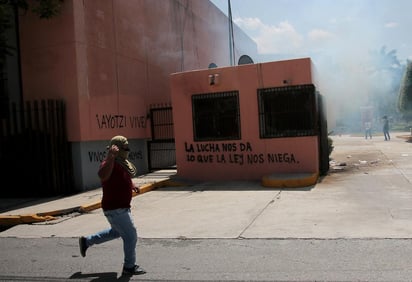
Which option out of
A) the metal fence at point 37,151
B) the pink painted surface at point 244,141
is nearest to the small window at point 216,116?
the pink painted surface at point 244,141

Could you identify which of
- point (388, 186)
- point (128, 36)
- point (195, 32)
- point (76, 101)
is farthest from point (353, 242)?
point (195, 32)

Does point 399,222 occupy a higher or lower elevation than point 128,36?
lower

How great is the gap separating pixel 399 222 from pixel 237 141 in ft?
21.3

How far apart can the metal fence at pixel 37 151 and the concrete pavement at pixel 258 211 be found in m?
1.01

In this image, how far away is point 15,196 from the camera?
1230 centimetres

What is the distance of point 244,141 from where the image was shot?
42.8 ft

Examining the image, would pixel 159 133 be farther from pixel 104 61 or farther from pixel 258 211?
pixel 258 211

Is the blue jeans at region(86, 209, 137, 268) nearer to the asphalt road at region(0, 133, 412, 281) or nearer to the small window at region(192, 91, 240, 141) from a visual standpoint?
the asphalt road at region(0, 133, 412, 281)

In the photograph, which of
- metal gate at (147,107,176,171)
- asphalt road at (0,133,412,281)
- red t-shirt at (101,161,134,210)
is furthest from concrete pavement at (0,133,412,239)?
metal gate at (147,107,176,171)

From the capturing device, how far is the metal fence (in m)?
12.0

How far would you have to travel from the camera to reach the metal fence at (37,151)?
12.0 metres

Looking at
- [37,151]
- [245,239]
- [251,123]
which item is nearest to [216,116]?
[251,123]

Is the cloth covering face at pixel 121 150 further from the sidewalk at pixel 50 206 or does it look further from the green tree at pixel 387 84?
the green tree at pixel 387 84

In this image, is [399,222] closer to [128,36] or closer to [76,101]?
[76,101]
